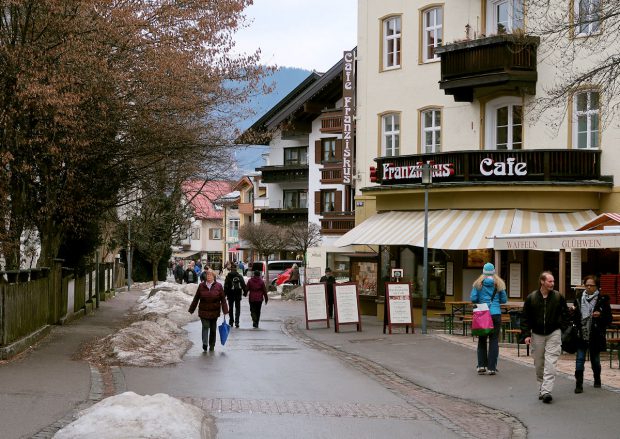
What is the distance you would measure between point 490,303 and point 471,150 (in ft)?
41.7

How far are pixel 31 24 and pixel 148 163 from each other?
6.51 metres

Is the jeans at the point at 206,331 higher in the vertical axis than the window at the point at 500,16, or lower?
lower

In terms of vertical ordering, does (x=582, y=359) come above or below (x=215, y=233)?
below

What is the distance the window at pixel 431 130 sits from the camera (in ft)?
104

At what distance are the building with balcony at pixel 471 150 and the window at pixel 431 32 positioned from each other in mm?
34

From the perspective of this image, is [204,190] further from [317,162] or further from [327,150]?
[327,150]

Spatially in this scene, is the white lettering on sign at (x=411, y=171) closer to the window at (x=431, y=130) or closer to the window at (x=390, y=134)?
the window at (x=431, y=130)

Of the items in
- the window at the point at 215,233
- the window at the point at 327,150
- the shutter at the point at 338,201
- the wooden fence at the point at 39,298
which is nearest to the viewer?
the wooden fence at the point at 39,298

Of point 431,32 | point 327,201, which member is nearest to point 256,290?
point 431,32

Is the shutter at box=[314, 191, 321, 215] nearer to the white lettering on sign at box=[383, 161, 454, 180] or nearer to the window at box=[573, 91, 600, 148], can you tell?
the white lettering on sign at box=[383, 161, 454, 180]

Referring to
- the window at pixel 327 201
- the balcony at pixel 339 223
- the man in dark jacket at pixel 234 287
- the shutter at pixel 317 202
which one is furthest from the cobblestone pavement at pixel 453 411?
the shutter at pixel 317 202

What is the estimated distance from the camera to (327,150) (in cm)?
6088

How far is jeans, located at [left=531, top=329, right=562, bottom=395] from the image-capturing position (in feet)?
41.2

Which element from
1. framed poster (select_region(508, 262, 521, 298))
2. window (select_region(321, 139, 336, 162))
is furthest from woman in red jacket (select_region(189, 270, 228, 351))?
window (select_region(321, 139, 336, 162))
